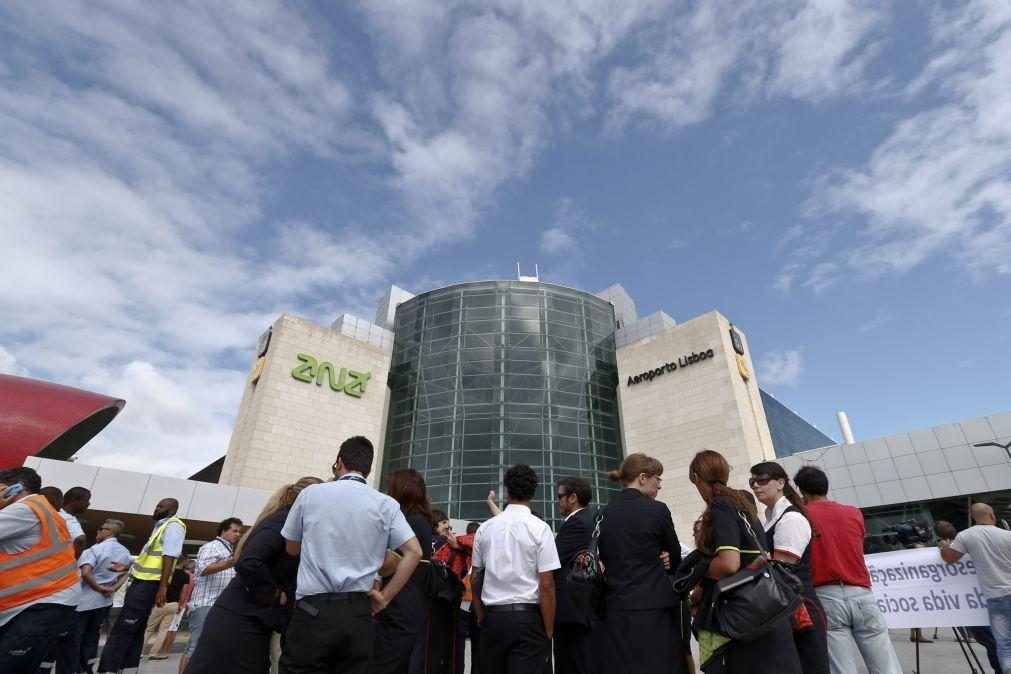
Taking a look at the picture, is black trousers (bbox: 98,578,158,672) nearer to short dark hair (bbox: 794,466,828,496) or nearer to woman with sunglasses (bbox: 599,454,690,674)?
woman with sunglasses (bbox: 599,454,690,674)

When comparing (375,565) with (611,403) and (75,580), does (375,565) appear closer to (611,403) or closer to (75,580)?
(75,580)

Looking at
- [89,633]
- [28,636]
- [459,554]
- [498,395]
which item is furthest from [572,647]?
[498,395]

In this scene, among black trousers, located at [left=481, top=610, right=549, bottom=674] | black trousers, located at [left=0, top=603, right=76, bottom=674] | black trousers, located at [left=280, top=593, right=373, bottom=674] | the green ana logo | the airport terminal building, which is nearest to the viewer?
black trousers, located at [left=280, top=593, right=373, bottom=674]

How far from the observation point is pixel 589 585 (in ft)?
10.2

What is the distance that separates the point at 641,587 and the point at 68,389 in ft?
91.6

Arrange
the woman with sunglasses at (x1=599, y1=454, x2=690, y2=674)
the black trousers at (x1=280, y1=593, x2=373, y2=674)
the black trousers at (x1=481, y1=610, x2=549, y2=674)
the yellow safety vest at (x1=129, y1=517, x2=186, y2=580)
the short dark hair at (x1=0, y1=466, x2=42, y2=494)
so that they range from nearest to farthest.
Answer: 1. the black trousers at (x1=280, y1=593, x2=373, y2=674)
2. the woman with sunglasses at (x1=599, y1=454, x2=690, y2=674)
3. the black trousers at (x1=481, y1=610, x2=549, y2=674)
4. the short dark hair at (x1=0, y1=466, x2=42, y2=494)
5. the yellow safety vest at (x1=129, y1=517, x2=186, y2=580)

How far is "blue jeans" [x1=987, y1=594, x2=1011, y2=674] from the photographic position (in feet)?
14.5

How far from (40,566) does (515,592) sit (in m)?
3.39

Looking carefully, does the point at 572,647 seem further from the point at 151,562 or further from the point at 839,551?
the point at 151,562

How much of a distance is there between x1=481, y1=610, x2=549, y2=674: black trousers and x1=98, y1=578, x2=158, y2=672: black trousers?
168 inches

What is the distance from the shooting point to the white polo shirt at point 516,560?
11.1ft

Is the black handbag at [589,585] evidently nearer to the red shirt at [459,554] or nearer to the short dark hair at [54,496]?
the red shirt at [459,554]

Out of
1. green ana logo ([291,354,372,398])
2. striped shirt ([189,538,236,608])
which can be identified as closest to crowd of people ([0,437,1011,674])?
striped shirt ([189,538,236,608])

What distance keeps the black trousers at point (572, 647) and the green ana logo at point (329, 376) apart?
24009mm
